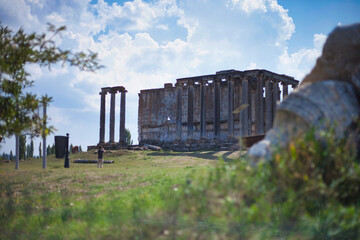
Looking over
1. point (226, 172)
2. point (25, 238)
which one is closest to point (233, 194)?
point (226, 172)

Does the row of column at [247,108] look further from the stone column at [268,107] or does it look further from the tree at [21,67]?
the tree at [21,67]

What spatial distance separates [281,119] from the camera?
5.10 m

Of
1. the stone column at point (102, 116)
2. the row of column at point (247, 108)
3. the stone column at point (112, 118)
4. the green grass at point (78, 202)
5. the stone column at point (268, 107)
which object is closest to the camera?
the green grass at point (78, 202)

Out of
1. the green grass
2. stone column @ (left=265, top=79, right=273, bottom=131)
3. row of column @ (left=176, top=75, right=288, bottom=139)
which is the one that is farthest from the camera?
stone column @ (left=265, top=79, right=273, bottom=131)

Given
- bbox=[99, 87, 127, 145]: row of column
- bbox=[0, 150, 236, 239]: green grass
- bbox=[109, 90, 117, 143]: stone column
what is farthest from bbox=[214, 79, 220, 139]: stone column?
bbox=[0, 150, 236, 239]: green grass

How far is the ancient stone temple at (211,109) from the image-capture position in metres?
32.9

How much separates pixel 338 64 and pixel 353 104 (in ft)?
2.72

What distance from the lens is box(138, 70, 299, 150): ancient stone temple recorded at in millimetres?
32906

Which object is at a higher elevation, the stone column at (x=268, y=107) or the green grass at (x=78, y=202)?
the stone column at (x=268, y=107)

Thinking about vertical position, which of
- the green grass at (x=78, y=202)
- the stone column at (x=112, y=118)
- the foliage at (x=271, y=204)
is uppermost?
the stone column at (x=112, y=118)

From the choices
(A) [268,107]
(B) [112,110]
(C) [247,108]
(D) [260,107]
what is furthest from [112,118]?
(A) [268,107]

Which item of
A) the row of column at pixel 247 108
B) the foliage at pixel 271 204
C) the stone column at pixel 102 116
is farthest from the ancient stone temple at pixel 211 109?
the foliage at pixel 271 204

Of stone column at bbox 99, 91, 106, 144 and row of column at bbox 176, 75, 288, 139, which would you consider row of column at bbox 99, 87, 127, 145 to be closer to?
stone column at bbox 99, 91, 106, 144

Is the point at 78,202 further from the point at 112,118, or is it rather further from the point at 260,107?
the point at 112,118
